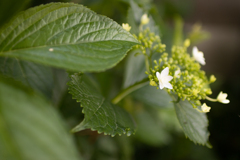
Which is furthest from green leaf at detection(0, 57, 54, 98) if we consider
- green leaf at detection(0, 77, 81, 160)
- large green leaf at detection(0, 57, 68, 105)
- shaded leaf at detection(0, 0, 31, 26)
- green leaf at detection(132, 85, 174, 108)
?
green leaf at detection(132, 85, 174, 108)

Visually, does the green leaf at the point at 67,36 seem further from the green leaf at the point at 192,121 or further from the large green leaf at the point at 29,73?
the green leaf at the point at 192,121

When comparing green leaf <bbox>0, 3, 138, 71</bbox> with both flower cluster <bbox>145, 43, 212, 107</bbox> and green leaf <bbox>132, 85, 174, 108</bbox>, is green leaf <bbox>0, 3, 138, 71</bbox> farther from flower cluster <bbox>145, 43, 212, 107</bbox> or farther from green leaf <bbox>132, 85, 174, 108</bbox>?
green leaf <bbox>132, 85, 174, 108</bbox>

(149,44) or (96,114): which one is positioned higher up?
(149,44)

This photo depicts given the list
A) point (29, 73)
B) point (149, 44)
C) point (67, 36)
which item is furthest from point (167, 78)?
point (29, 73)

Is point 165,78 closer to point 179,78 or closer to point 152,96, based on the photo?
point 179,78

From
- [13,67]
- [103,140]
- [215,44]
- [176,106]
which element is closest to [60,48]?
[13,67]

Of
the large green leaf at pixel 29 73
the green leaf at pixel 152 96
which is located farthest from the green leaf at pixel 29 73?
the green leaf at pixel 152 96
